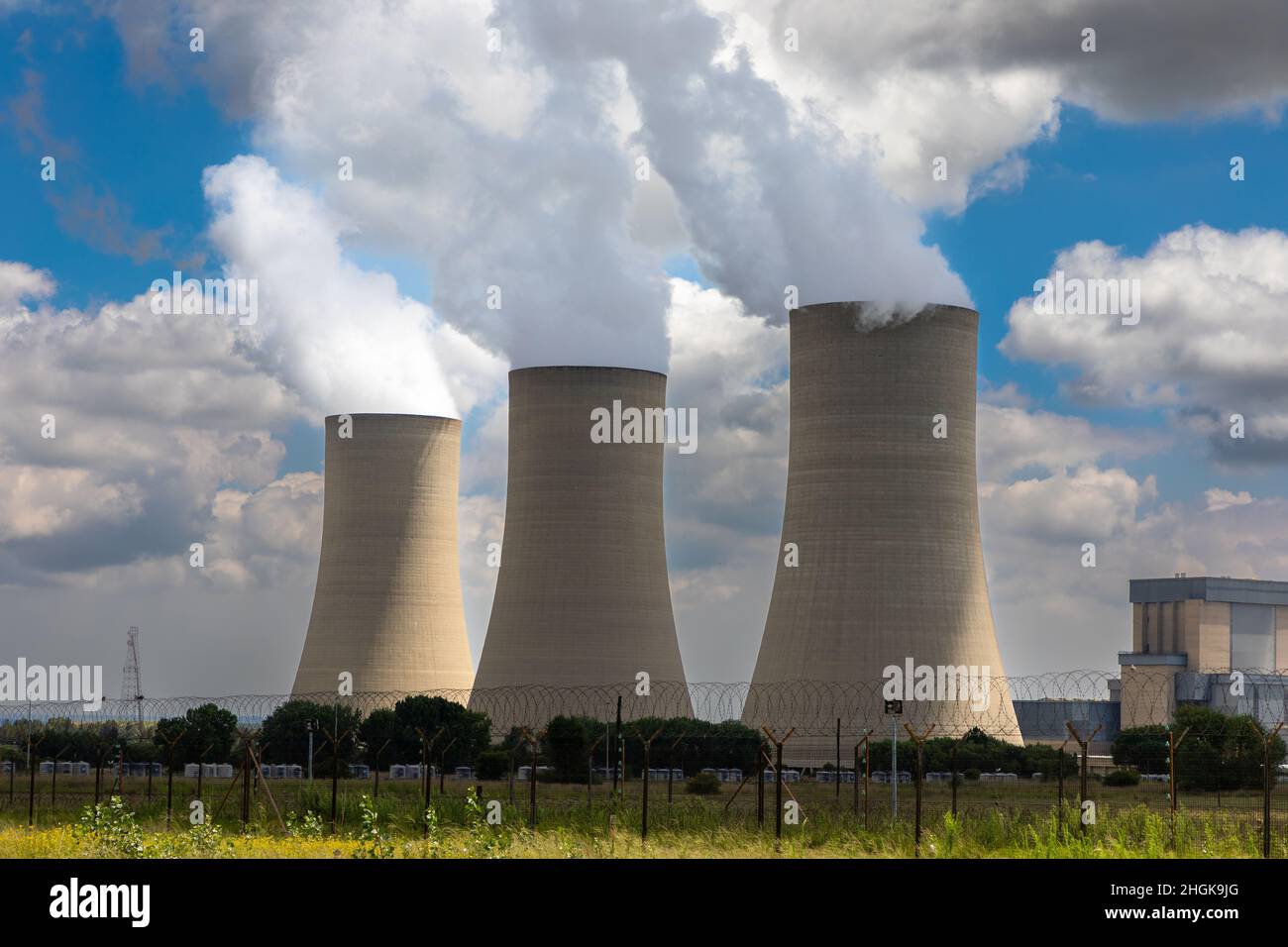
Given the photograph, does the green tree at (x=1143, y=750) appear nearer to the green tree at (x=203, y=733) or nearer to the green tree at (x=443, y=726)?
the green tree at (x=443, y=726)

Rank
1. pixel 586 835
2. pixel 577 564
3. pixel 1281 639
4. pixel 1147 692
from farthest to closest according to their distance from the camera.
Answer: pixel 1281 639 < pixel 1147 692 < pixel 577 564 < pixel 586 835

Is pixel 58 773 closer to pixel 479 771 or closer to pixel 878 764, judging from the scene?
pixel 479 771

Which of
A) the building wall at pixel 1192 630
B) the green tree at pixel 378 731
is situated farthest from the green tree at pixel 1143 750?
the building wall at pixel 1192 630

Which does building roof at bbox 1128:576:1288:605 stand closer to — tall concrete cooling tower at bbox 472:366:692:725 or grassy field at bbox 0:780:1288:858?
tall concrete cooling tower at bbox 472:366:692:725

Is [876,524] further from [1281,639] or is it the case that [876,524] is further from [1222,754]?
[1281,639]

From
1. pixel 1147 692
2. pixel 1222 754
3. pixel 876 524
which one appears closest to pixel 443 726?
pixel 876 524

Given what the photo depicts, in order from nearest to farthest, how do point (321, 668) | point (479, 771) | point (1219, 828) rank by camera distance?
1. point (1219, 828)
2. point (479, 771)
3. point (321, 668)

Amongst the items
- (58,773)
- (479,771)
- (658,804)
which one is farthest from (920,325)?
(58,773)
